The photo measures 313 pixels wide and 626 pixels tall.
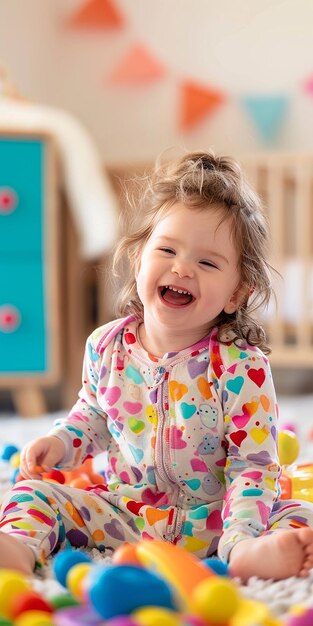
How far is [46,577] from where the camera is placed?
2.56 ft

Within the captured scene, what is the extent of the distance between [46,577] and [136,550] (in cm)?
11

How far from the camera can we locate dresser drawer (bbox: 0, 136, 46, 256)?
76.6 inches

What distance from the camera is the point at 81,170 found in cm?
198

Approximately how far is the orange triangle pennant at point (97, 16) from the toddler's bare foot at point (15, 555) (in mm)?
2105

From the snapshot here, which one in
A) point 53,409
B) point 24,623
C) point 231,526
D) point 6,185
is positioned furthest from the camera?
point 53,409

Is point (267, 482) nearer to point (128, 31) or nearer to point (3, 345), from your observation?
point (3, 345)

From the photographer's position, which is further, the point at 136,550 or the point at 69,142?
the point at 69,142

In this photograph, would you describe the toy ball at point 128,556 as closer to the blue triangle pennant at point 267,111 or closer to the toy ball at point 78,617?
the toy ball at point 78,617

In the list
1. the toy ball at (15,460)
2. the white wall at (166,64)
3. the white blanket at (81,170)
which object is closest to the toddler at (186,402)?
the toy ball at (15,460)

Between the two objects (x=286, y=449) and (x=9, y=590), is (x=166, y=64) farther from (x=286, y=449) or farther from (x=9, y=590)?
(x=9, y=590)

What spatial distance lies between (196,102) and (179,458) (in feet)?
6.11

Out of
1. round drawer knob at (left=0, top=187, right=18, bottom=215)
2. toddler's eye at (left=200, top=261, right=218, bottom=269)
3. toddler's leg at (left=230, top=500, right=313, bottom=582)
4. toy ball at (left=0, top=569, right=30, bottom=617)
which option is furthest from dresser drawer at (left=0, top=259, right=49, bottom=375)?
toy ball at (left=0, top=569, right=30, bottom=617)

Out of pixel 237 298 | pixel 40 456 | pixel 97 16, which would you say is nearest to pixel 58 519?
pixel 40 456

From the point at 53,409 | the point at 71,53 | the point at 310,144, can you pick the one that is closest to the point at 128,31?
the point at 71,53
